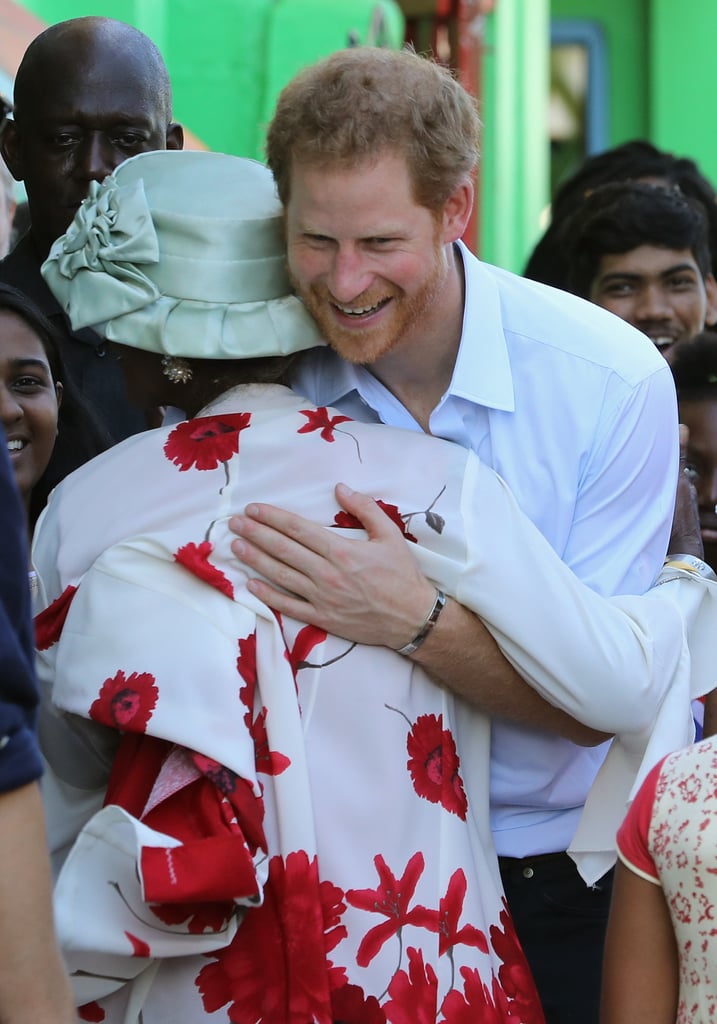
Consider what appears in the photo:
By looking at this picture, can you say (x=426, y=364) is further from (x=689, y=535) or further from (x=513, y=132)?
(x=513, y=132)

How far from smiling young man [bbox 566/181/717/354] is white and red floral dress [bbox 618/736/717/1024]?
2.38 m

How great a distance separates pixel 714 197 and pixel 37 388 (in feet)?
8.89

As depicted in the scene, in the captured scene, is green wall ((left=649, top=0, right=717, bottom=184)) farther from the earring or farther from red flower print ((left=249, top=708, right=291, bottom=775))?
red flower print ((left=249, top=708, right=291, bottom=775))

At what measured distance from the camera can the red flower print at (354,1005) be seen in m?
1.89

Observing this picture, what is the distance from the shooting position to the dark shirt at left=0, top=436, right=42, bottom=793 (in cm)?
138

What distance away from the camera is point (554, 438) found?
2.33 metres

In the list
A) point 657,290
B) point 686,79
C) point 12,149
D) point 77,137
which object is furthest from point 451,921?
point 686,79

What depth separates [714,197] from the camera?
15.5 ft

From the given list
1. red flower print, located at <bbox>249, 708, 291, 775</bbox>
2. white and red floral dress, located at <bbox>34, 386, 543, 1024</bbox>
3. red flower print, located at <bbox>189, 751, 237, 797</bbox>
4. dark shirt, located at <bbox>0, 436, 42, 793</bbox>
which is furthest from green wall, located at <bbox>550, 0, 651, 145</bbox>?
dark shirt, located at <bbox>0, 436, 42, 793</bbox>

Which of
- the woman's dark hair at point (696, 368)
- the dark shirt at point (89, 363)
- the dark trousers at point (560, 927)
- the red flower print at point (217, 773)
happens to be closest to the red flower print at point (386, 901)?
the red flower print at point (217, 773)

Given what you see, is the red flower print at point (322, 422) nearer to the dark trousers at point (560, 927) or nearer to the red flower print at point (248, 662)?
the red flower print at point (248, 662)

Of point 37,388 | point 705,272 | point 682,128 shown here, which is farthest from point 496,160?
point 37,388

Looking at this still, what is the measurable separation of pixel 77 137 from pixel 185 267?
1.30m

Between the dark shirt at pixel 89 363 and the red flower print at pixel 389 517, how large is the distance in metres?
1.19
